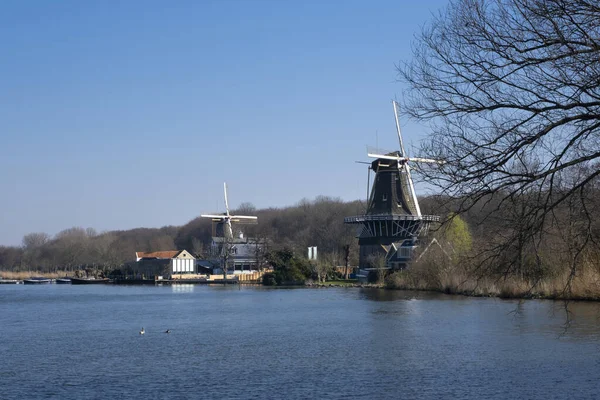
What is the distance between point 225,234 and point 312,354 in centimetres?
7179

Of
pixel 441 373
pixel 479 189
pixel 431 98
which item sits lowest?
pixel 441 373

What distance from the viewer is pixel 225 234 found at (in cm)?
8981

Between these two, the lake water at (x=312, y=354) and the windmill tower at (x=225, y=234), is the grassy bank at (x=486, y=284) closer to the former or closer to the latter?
the lake water at (x=312, y=354)

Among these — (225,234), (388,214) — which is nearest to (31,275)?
(225,234)

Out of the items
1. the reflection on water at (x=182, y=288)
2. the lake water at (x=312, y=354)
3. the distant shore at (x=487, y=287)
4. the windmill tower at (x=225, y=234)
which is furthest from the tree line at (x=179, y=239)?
the lake water at (x=312, y=354)

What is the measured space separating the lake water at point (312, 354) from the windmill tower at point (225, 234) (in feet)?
154

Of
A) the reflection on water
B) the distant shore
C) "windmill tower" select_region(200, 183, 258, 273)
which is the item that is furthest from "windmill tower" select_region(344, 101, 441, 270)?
"windmill tower" select_region(200, 183, 258, 273)

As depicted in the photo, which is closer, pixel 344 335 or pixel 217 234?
pixel 344 335

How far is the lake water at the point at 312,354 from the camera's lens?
46.2ft

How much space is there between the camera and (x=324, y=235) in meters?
97.2

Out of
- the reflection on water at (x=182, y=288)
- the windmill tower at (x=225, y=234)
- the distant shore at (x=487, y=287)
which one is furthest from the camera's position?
the windmill tower at (x=225, y=234)

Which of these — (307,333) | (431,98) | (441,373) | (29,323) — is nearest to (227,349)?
(307,333)

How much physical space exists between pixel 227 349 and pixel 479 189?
45.8ft

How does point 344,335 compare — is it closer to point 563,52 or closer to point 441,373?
point 441,373
